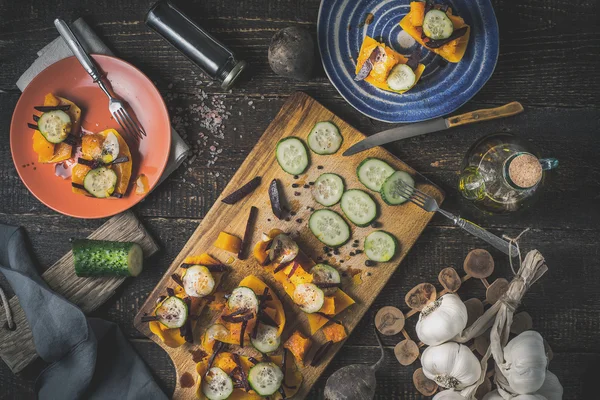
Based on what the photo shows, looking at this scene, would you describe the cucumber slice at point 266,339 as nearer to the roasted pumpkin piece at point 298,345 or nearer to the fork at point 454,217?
the roasted pumpkin piece at point 298,345

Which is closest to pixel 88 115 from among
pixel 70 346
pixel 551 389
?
pixel 70 346

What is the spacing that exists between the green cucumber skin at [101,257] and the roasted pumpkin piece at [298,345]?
3.65ft

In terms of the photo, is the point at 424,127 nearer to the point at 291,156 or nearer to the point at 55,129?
the point at 291,156

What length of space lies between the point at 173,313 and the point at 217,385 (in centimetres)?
53

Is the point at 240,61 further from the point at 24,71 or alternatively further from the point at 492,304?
the point at 492,304

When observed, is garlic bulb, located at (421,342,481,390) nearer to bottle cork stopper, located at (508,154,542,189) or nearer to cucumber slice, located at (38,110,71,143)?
bottle cork stopper, located at (508,154,542,189)

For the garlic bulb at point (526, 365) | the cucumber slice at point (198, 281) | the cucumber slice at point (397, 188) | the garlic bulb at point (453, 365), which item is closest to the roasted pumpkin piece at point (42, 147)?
the cucumber slice at point (198, 281)

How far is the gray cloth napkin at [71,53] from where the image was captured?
348cm

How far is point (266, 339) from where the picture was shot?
3.35m

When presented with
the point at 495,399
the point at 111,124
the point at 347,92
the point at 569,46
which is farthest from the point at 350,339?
the point at 569,46

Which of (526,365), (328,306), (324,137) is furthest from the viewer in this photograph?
(324,137)

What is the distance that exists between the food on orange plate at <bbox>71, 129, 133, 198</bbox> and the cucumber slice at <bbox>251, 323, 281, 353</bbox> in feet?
4.04

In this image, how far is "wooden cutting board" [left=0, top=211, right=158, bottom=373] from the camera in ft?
11.5

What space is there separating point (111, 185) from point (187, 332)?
103cm
